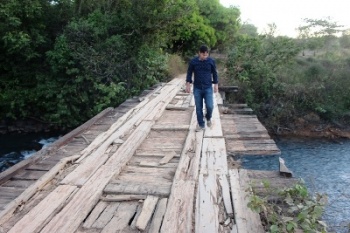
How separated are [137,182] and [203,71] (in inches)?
102

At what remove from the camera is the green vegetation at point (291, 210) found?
8.46 ft

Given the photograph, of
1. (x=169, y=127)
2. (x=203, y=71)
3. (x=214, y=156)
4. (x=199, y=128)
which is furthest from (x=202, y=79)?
(x=214, y=156)

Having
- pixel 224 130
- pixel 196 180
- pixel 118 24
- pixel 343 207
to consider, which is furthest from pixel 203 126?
pixel 118 24

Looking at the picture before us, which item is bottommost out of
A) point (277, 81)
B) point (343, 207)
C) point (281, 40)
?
point (343, 207)

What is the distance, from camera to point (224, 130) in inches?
220

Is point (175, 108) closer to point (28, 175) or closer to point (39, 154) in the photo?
point (39, 154)

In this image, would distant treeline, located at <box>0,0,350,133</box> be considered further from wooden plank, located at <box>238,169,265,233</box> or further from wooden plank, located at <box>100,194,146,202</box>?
wooden plank, located at <box>238,169,265,233</box>

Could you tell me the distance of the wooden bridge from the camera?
2836mm

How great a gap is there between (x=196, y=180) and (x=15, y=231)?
1771 millimetres

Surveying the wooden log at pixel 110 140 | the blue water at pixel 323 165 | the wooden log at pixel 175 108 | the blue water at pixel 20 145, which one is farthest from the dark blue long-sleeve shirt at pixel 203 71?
the blue water at pixel 20 145

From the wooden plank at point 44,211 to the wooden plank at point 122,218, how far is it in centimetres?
51

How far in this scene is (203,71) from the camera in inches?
222

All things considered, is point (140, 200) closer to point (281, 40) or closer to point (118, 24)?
point (118, 24)

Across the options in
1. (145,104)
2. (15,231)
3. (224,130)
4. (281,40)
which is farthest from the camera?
(281,40)
